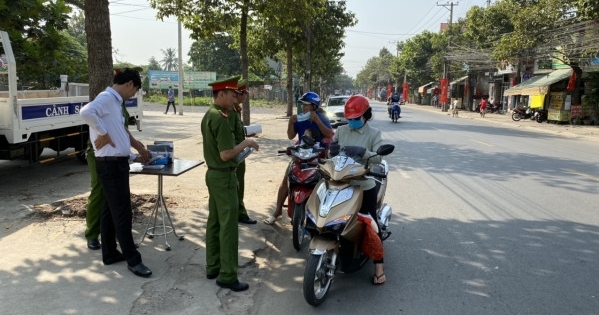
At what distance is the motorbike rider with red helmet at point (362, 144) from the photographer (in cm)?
396

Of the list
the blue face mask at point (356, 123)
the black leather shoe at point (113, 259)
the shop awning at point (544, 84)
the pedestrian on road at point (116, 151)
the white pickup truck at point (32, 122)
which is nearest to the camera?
the pedestrian on road at point (116, 151)

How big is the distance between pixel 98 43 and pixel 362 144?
3.47 metres

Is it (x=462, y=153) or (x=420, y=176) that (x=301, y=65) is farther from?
(x=420, y=176)

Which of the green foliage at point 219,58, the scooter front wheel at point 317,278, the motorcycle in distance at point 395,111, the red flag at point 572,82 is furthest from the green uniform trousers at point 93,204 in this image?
the green foliage at point 219,58

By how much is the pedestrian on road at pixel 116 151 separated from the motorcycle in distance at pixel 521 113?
94.3 ft

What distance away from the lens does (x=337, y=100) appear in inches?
895

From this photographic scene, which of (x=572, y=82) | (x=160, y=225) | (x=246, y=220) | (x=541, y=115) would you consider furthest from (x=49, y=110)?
(x=541, y=115)

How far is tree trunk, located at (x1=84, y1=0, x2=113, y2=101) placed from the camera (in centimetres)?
551

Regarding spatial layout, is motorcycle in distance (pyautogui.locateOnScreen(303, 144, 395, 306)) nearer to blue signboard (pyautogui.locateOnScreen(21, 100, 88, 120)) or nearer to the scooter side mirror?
the scooter side mirror

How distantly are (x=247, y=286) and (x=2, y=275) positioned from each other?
2140mm

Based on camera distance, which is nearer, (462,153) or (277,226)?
(277,226)

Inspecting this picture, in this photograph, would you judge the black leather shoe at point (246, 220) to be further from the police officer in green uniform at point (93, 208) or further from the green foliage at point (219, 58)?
the green foliage at point (219, 58)

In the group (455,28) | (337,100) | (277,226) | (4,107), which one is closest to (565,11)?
(337,100)

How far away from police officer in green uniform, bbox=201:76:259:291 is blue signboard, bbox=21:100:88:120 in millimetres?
4948
